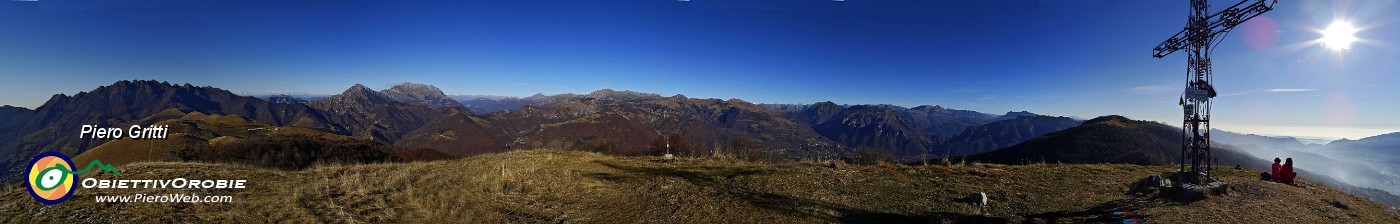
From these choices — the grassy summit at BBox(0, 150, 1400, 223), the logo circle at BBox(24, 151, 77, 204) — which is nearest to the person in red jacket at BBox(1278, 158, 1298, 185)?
the grassy summit at BBox(0, 150, 1400, 223)

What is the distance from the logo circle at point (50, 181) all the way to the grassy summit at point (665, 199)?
253 mm

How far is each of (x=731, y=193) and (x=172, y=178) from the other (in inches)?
589

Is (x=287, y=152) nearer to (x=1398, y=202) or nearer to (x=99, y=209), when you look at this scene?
(x=99, y=209)

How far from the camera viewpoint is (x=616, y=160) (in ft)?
74.9

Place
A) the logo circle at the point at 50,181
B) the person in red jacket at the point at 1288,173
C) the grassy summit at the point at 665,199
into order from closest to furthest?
the logo circle at the point at 50,181, the grassy summit at the point at 665,199, the person in red jacket at the point at 1288,173

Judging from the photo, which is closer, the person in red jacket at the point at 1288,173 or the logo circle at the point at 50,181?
the logo circle at the point at 50,181

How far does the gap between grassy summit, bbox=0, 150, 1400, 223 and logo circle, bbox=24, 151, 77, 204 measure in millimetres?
253

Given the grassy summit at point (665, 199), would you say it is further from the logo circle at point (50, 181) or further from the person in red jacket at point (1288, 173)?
the person in red jacket at point (1288, 173)

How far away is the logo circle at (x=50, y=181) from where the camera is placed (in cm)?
1007

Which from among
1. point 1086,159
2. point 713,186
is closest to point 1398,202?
point 713,186

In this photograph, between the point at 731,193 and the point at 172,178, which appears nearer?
the point at 172,178

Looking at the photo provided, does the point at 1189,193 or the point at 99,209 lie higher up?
the point at 1189,193

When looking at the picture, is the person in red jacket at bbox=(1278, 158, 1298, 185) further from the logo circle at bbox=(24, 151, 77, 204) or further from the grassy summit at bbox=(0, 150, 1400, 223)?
the logo circle at bbox=(24, 151, 77, 204)

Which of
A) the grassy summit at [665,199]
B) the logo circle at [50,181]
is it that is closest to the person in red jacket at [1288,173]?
the grassy summit at [665,199]
